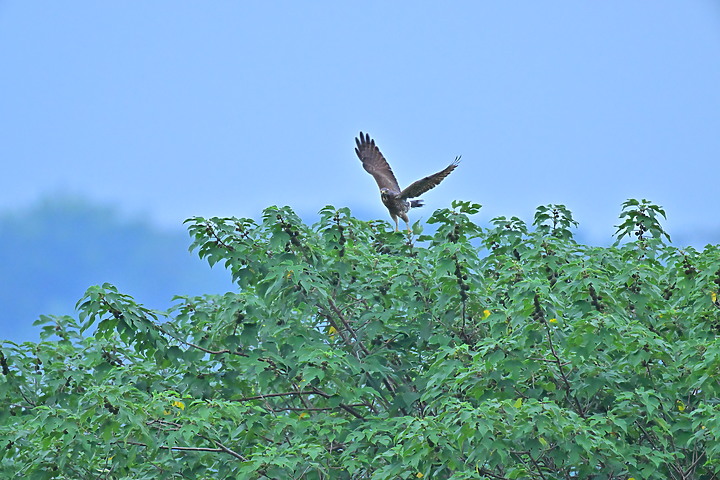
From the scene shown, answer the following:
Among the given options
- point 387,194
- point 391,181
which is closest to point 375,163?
point 391,181

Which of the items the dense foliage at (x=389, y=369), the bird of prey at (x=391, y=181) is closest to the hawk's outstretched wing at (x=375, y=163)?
the bird of prey at (x=391, y=181)

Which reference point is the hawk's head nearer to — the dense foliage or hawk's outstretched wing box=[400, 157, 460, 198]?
hawk's outstretched wing box=[400, 157, 460, 198]

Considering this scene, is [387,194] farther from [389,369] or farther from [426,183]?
[389,369]

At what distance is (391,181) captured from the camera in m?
14.9

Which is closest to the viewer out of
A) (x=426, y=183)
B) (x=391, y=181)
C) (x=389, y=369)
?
(x=389, y=369)

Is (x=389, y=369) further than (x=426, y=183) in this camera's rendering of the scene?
No

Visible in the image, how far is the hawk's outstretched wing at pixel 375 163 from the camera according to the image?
14859 millimetres

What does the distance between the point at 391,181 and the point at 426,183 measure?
1568 millimetres

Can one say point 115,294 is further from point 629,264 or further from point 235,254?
point 629,264

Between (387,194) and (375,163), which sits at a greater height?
(375,163)

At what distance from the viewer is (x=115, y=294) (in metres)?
9.62

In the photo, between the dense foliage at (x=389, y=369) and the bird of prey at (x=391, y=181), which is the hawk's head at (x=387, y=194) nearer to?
the bird of prey at (x=391, y=181)

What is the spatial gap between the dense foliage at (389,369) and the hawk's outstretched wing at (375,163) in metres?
3.06

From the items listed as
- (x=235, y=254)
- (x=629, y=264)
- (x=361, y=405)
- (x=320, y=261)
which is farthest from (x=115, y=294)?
(x=629, y=264)
